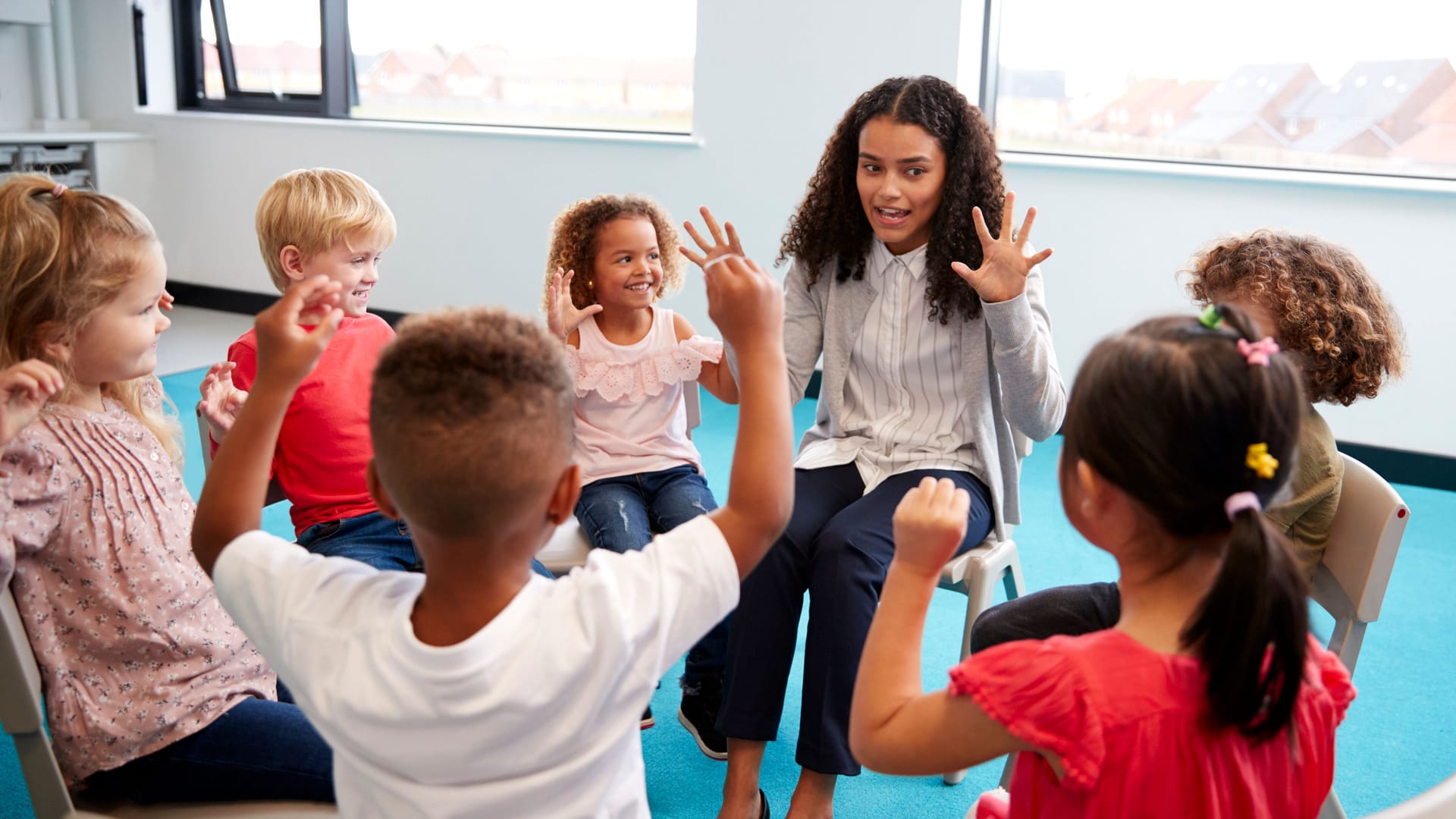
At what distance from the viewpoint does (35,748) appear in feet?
3.50

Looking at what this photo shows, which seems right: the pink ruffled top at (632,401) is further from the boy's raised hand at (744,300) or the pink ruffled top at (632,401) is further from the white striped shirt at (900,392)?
the boy's raised hand at (744,300)

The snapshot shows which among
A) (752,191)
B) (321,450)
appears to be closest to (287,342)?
(321,450)

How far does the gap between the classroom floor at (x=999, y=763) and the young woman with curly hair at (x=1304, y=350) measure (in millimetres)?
380

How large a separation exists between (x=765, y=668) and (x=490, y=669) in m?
0.88

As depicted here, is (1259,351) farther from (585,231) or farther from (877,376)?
(585,231)

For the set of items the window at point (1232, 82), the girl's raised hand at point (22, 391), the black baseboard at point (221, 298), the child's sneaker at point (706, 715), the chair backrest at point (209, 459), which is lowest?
the child's sneaker at point (706, 715)

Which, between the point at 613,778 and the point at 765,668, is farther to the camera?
the point at 765,668

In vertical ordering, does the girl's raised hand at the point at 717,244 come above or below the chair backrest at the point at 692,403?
above

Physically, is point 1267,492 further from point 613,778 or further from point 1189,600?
point 613,778

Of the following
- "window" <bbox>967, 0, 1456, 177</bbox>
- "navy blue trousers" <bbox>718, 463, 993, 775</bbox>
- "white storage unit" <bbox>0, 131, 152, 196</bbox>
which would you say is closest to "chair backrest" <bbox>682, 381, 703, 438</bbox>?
"navy blue trousers" <bbox>718, 463, 993, 775</bbox>

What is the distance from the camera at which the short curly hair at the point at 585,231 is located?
2.13 m

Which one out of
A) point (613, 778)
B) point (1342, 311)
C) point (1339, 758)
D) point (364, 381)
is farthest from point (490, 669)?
point (1339, 758)

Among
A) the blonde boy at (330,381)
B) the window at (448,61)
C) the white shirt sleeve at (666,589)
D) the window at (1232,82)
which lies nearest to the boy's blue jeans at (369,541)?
the blonde boy at (330,381)

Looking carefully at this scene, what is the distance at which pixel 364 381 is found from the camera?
178 cm
